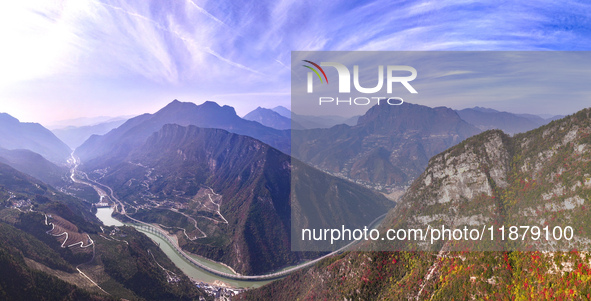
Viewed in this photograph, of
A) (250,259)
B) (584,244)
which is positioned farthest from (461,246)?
(250,259)

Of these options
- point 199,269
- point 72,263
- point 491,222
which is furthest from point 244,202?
point 491,222

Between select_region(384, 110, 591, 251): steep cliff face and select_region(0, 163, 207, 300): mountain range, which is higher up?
select_region(384, 110, 591, 251): steep cliff face

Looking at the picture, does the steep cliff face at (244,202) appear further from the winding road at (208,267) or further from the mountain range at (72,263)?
the mountain range at (72,263)

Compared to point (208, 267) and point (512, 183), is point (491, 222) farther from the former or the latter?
point (208, 267)

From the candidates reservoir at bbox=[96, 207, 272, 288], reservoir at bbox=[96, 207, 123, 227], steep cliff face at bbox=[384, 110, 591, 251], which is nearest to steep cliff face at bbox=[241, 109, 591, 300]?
steep cliff face at bbox=[384, 110, 591, 251]

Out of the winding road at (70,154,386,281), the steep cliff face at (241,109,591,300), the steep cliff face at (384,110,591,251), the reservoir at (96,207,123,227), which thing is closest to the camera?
the steep cliff face at (241,109,591,300)

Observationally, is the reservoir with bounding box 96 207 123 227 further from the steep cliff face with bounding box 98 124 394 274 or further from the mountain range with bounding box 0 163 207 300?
the mountain range with bounding box 0 163 207 300

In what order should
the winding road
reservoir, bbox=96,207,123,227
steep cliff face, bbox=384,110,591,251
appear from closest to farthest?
steep cliff face, bbox=384,110,591,251 → the winding road → reservoir, bbox=96,207,123,227

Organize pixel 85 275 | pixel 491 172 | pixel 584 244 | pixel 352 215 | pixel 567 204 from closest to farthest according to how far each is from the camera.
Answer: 1. pixel 584 244
2. pixel 567 204
3. pixel 491 172
4. pixel 85 275
5. pixel 352 215

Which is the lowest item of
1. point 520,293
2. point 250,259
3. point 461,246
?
point 250,259

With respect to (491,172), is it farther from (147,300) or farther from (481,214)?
(147,300)
